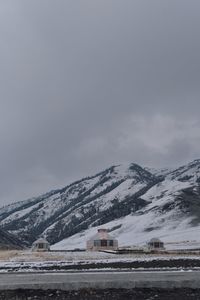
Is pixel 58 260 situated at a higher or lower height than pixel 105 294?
higher

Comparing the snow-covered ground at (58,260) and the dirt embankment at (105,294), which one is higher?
the snow-covered ground at (58,260)

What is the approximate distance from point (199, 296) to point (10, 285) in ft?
45.9

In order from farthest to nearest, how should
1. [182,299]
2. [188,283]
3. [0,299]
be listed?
[188,283] < [0,299] < [182,299]

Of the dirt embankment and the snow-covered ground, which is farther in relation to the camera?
the snow-covered ground

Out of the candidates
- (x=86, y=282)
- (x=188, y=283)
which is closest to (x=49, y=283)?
(x=86, y=282)

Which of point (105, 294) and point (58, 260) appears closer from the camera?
point (105, 294)

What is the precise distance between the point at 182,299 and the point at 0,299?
A: 34.1 feet

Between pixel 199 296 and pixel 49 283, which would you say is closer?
pixel 199 296

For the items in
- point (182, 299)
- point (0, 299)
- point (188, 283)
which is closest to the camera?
point (182, 299)

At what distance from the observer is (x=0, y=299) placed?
31.8 meters

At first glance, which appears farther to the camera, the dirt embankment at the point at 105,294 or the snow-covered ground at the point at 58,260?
the snow-covered ground at the point at 58,260

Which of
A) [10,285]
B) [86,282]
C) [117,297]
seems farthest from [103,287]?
[10,285]

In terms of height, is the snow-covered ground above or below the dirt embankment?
above

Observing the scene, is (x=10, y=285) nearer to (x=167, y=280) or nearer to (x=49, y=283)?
(x=49, y=283)
